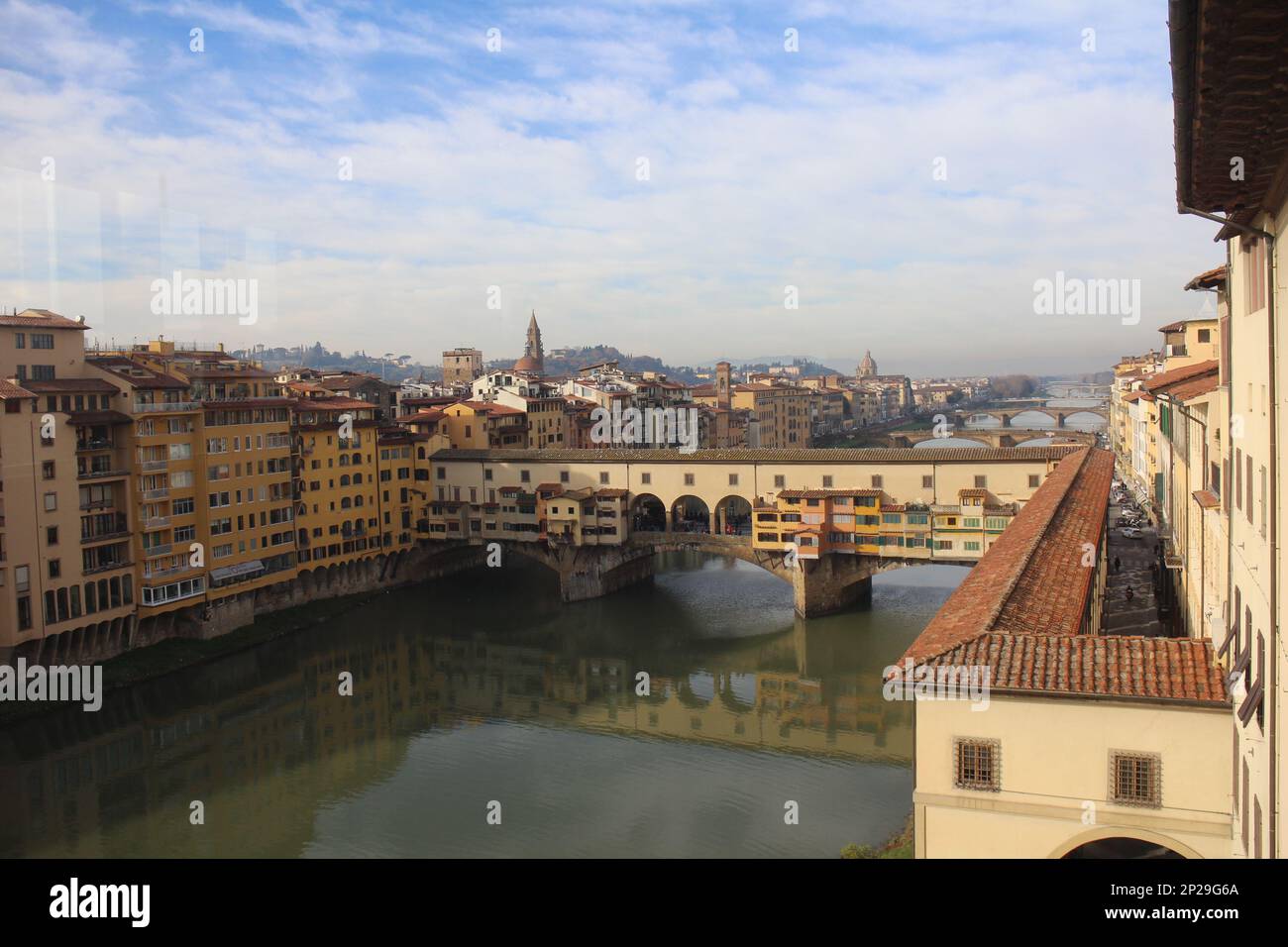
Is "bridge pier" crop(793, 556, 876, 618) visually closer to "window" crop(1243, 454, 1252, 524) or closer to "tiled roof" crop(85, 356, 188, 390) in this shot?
"tiled roof" crop(85, 356, 188, 390)

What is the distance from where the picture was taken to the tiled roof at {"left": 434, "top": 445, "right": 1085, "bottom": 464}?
2736 centimetres

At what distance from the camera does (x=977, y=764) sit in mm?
7953

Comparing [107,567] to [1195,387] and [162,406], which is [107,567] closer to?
[162,406]

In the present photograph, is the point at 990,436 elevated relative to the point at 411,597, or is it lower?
elevated

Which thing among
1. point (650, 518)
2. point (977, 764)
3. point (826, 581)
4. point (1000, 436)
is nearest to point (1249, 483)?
point (977, 764)

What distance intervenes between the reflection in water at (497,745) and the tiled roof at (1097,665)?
18.9 feet

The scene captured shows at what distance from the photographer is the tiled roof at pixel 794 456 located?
89.8 feet

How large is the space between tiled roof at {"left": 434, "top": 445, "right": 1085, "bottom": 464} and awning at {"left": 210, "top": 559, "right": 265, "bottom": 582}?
8.37 m

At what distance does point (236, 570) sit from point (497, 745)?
10.5m

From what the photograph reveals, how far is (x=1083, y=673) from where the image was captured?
7.95 metres

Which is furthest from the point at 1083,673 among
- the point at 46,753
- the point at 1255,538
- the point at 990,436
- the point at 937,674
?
the point at 990,436

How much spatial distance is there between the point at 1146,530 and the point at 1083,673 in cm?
2456

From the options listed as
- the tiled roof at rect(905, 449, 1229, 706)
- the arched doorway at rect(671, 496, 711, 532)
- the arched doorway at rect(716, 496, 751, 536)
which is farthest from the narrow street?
the arched doorway at rect(671, 496, 711, 532)

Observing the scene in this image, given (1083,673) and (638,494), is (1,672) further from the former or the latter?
(1083,673)
